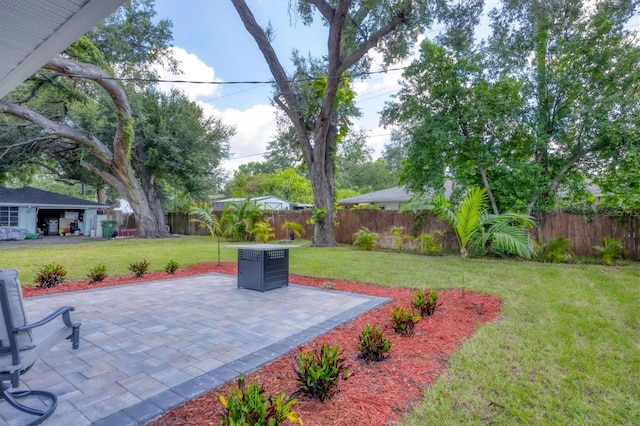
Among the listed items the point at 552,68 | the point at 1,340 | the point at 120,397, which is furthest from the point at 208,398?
the point at 552,68

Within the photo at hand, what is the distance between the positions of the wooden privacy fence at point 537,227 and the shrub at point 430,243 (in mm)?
283

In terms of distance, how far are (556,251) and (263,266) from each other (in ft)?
26.8

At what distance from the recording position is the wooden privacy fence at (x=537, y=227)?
908 cm

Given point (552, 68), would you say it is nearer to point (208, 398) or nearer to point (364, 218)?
point (364, 218)

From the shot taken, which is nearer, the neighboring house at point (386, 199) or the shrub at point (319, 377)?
the shrub at point (319, 377)

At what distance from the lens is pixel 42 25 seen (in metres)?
2.52

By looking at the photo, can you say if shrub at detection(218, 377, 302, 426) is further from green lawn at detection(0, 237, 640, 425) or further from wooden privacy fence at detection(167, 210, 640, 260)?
wooden privacy fence at detection(167, 210, 640, 260)

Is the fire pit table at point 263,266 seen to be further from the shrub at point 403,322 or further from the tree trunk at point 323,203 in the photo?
the tree trunk at point 323,203

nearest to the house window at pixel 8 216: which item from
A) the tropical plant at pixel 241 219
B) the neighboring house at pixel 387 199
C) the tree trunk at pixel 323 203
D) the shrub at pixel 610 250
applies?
the tropical plant at pixel 241 219

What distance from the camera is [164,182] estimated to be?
68.3ft

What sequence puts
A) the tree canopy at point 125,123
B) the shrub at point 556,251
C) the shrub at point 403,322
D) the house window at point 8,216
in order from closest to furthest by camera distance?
the shrub at point 403,322 < the shrub at point 556,251 < the tree canopy at point 125,123 < the house window at point 8,216

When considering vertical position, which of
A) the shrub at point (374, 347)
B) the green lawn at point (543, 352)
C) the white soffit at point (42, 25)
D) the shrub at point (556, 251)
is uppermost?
the white soffit at point (42, 25)

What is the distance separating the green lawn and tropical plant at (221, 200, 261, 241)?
24.4ft

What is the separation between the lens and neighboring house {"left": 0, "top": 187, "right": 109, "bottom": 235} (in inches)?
711
